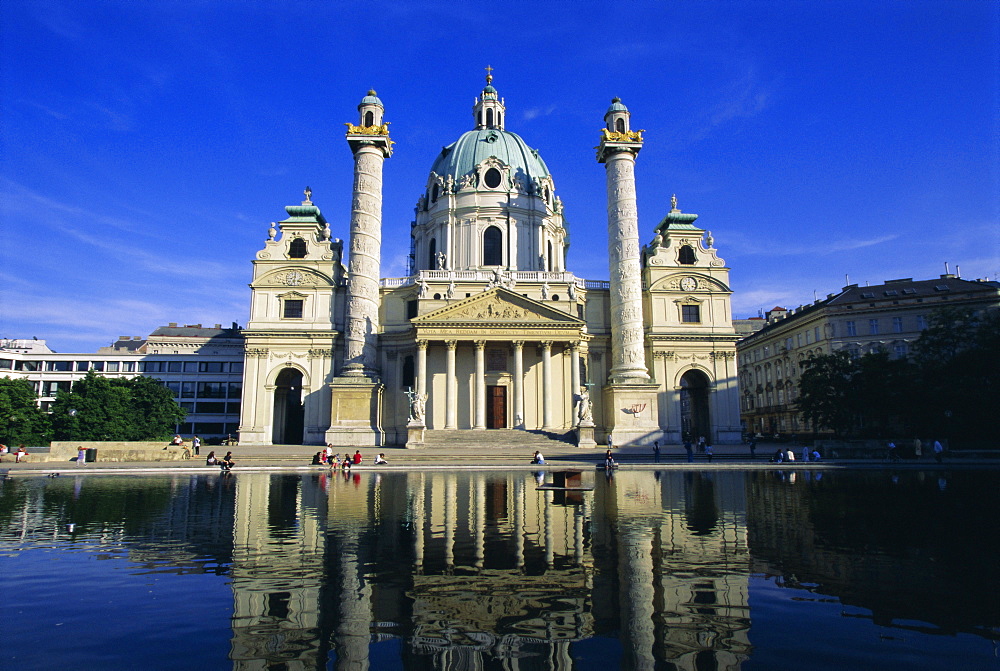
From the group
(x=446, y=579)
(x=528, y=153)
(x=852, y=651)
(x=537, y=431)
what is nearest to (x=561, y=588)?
(x=446, y=579)

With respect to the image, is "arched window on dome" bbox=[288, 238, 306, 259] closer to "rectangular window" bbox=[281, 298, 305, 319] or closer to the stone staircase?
"rectangular window" bbox=[281, 298, 305, 319]

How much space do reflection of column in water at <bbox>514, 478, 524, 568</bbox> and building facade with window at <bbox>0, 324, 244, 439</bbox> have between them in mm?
57072

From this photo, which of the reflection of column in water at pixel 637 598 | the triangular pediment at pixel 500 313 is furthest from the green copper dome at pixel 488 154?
the reflection of column in water at pixel 637 598

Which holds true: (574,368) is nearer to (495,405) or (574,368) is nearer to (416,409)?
(495,405)

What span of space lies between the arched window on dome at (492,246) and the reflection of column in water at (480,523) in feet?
118

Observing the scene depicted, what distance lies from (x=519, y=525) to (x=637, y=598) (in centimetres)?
504

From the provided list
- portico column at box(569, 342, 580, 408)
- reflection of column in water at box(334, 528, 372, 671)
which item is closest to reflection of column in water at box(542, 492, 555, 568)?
reflection of column in water at box(334, 528, 372, 671)

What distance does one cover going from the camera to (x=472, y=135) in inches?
2355

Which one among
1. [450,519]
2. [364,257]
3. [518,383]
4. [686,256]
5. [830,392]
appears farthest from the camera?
[686,256]

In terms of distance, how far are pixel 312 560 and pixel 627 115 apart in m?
45.5

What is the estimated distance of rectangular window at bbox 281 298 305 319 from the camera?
4822cm

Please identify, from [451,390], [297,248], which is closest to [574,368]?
[451,390]

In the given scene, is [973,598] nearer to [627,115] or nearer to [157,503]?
[157,503]

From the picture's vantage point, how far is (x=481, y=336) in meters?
44.3
